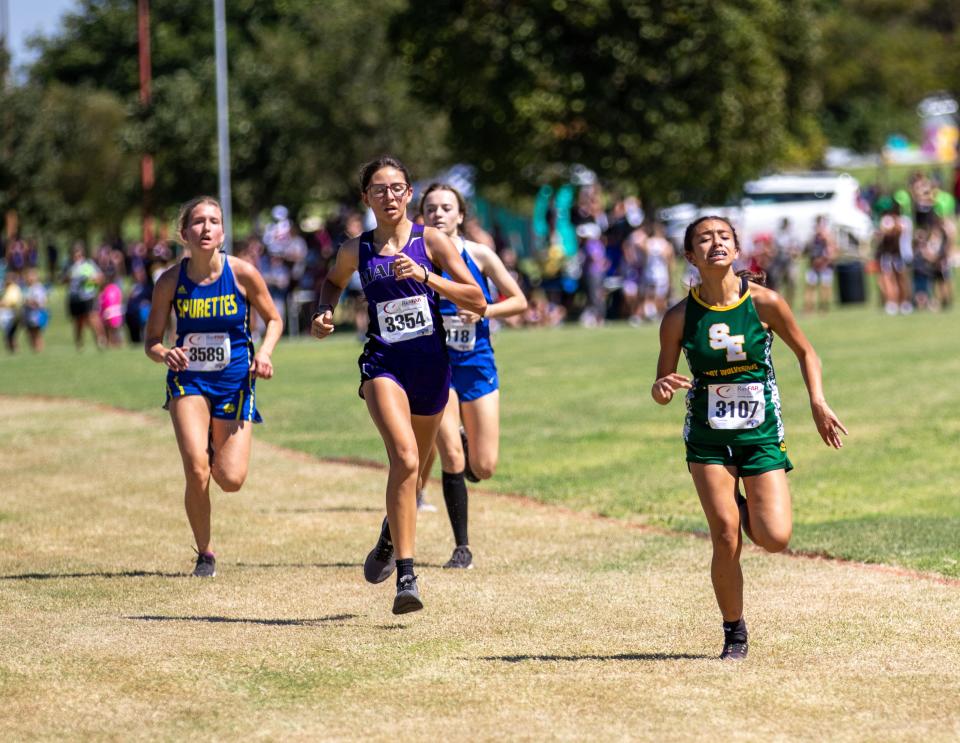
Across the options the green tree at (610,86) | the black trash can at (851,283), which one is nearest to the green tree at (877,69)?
the green tree at (610,86)

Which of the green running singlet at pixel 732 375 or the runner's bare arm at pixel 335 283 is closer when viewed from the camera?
the green running singlet at pixel 732 375

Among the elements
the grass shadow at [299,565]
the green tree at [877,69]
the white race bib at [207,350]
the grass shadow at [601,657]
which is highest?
the green tree at [877,69]

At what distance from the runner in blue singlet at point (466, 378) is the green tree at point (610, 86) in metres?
27.3

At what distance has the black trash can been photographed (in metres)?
34.8

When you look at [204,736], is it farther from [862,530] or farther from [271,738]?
[862,530]

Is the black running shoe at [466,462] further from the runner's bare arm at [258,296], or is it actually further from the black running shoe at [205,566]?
the black running shoe at [205,566]

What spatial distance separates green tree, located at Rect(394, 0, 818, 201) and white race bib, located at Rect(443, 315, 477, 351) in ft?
89.9

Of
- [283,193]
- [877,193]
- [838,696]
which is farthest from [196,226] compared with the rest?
[877,193]

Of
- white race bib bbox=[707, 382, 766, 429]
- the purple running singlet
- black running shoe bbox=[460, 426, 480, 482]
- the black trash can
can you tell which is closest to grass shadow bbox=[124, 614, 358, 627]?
the purple running singlet

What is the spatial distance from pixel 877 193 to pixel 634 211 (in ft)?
81.4

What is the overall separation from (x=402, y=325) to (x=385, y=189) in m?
0.67

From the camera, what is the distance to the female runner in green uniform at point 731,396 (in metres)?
6.99

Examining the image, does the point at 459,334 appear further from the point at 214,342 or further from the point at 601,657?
the point at 601,657

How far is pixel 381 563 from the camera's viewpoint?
852 centimetres
